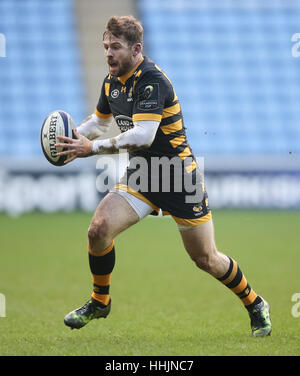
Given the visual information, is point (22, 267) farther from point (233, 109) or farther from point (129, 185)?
point (233, 109)

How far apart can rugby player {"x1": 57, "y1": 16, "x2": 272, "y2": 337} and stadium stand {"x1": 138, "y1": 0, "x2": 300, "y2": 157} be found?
13.6 meters

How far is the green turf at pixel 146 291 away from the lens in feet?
16.7

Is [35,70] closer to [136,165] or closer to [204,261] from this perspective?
[136,165]

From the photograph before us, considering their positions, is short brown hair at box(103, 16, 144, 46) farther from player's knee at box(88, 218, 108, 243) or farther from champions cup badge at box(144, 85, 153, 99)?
player's knee at box(88, 218, 108, 243)

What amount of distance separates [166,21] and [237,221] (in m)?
9.27

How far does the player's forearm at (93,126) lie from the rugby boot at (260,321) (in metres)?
1.98

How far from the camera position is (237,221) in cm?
1455

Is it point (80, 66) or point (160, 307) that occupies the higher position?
point (80, 66)

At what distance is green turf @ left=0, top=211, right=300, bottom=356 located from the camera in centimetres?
508

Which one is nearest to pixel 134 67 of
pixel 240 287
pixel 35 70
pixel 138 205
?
pixel 138 205

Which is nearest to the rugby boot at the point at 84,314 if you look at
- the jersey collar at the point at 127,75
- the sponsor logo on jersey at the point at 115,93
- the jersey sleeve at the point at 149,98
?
the jersey sleeve at the point at 149,98

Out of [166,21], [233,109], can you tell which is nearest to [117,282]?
[233,109]

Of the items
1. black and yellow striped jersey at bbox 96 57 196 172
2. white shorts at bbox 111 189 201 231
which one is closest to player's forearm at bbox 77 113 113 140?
black and yellow striped jersey at bbox 96 57 196 172

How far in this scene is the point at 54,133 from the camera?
528 cm
